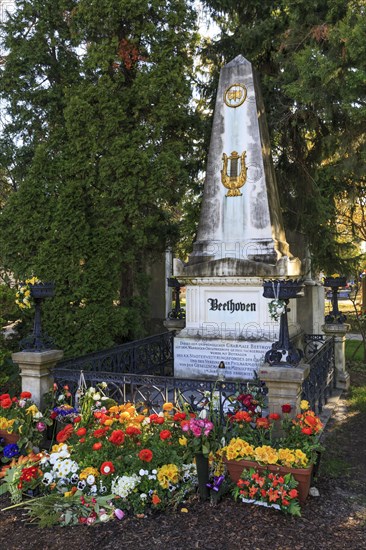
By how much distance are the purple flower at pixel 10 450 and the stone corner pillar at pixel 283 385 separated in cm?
254

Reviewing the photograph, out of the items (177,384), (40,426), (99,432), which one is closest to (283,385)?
(177,384)

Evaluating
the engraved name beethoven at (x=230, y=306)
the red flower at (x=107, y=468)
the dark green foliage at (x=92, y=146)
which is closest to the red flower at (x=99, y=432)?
the red flower at (x=107, y=468)

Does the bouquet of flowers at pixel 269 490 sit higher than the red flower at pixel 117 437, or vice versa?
the red flower at pixel 117 437

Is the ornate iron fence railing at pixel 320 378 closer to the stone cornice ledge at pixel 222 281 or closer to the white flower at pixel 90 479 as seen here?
the stone cornice ledge at pixel 222 281

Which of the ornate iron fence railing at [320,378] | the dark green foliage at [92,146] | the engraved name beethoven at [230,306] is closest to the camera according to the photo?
the ornate iron fence railing at [320,378]

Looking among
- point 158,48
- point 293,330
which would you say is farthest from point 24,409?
point 158,48

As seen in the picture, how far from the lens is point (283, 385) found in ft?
15.0

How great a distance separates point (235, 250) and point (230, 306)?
94cm

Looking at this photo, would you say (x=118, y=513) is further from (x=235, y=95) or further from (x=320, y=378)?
(x=235, y=95)

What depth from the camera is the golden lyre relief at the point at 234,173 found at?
25.5ft

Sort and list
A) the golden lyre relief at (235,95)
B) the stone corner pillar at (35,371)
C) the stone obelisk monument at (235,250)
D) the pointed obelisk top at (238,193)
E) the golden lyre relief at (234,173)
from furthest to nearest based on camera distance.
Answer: the golden lyre relief at (235,95) < the golden lyre relief at (234,173) < the pointed obelisk top at (238,193) < the stone obelisk monument at (235,250) < the stone corner pillar at (35,371)

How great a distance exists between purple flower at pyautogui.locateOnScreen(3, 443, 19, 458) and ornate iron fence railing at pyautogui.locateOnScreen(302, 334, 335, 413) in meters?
3.30

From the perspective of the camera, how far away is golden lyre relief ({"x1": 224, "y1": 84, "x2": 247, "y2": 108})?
7.94 m

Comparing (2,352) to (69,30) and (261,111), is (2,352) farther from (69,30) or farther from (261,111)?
(69,30)
